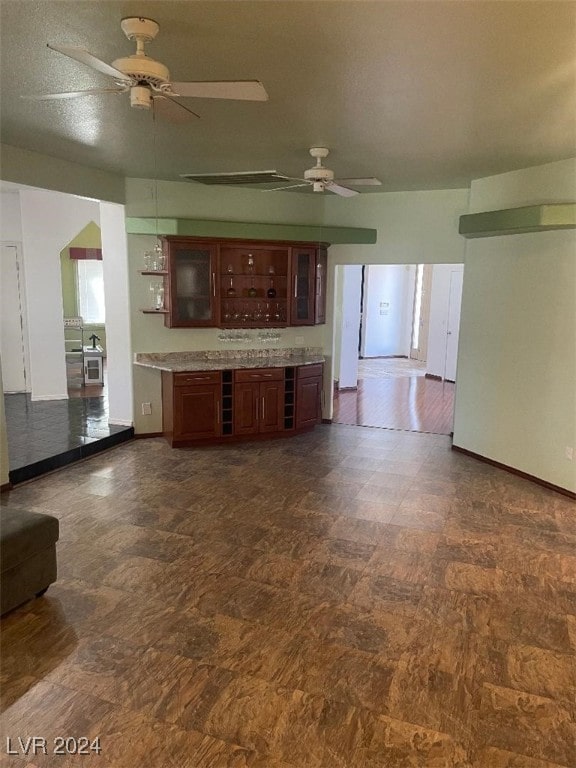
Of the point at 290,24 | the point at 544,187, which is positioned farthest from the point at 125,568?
the point at 544,187

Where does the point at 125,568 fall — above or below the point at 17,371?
below

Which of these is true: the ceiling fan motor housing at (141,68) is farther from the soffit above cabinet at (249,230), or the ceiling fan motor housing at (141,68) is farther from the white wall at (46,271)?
the white wall at (46,271)

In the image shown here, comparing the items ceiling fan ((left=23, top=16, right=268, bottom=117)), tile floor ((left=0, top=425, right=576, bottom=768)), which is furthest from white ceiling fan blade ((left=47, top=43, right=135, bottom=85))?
tile floor ((left=0, top=425, right=576, bottom=768))

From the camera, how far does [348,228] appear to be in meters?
6.60

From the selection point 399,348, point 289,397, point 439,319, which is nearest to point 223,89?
point 289,397

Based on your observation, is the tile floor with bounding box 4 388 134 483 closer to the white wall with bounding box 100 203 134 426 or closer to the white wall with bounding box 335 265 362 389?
the white wall with bounding box 100 203 134 426

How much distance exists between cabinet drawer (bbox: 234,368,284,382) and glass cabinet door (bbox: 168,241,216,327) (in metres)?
0.73

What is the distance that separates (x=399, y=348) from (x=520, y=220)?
8.77 meters

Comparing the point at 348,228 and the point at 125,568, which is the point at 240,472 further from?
the point at 348,228

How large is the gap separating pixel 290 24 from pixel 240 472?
3794mm

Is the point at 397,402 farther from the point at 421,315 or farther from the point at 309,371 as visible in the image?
the point at 421,315

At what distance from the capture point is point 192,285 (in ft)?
20.1

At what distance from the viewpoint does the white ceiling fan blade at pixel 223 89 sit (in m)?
2.31

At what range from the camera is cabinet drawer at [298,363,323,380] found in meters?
6.41
